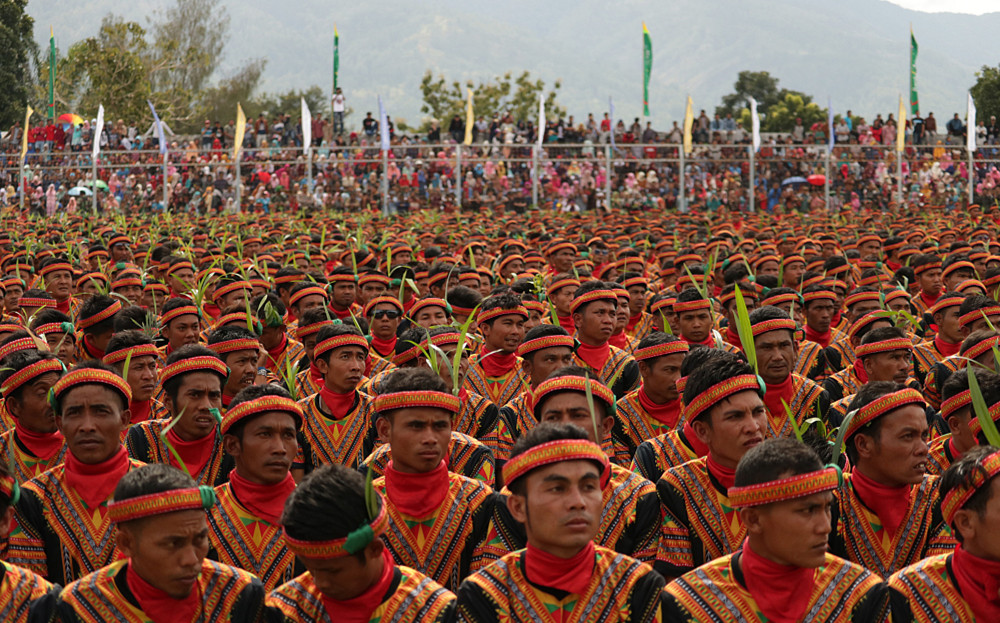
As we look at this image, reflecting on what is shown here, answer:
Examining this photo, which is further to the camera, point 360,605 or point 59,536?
point 59,536

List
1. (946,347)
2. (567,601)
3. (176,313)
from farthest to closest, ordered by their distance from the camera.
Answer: (176,313), (946,347), (567,601)

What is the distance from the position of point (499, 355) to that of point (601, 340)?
76cm

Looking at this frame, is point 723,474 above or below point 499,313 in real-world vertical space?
below

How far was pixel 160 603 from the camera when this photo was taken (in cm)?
351

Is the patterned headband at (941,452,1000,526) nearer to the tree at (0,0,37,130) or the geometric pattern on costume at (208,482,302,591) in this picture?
the geometric pattern on costume at (208,482,302,591)

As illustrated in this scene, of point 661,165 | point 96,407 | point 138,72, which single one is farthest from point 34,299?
point 138,72

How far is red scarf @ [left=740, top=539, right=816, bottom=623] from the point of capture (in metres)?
3.41

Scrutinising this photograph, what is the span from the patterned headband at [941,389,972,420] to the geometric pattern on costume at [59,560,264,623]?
10.7 ft

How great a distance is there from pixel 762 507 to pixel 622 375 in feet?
12.3

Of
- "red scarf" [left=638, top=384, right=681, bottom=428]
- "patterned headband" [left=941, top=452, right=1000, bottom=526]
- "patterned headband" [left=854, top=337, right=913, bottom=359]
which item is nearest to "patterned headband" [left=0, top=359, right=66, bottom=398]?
"red scarf" [left=638, top=384, right=681, bottom=428]

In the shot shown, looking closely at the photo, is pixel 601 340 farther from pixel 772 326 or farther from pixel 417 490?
pixel 417 490

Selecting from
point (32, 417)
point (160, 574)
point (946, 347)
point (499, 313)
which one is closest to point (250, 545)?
point (160, 574)

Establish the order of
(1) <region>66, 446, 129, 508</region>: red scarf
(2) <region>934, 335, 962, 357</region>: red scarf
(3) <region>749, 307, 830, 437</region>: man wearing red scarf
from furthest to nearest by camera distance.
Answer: (2) <region>934, 335, 962, 357</region>: red scarf < (3) <region>749, 307, 830, 437</region>: man wearing red scarf < (1) <region>66, 446, 129, 508</region>: red scarf

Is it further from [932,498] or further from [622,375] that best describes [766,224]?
[932,498]
